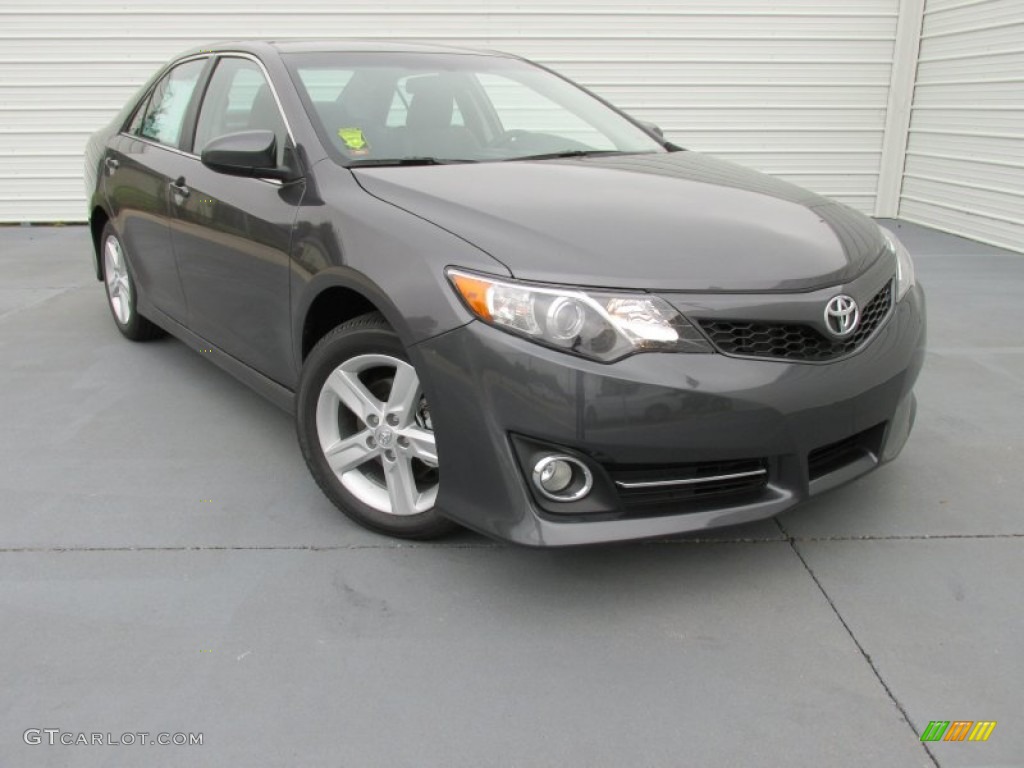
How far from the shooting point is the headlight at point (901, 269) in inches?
107

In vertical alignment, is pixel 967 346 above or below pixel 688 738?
below

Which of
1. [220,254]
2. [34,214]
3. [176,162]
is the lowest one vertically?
[34,214]

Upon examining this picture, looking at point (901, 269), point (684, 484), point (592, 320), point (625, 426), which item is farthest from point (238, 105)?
point (901, 269)

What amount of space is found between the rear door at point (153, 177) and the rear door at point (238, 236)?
16cm

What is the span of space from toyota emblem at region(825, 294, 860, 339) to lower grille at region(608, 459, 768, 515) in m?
0.40

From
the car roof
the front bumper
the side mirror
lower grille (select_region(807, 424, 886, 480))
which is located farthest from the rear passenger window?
lower grille (select_region(807, 424, 886, 480))

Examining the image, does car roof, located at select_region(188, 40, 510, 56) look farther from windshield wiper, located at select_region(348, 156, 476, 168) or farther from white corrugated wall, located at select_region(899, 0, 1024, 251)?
white corrugated wall, located at select_region(899, 0, 1024, 251)

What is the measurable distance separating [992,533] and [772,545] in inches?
28.1

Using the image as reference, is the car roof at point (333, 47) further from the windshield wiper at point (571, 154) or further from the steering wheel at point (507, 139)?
Answer: the windshield wiper at point (571, 154)

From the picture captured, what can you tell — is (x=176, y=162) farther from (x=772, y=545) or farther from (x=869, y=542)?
(x=869, y=542)

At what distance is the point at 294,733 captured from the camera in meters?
1.96

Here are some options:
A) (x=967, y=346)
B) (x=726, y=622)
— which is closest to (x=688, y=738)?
(x=726, y=622)

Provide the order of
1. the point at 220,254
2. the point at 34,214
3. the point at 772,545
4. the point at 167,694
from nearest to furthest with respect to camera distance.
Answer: the point at 167,694, the point at 772,545, the point at 220,254, the point at 34,214

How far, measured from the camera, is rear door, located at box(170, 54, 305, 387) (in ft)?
9.80
